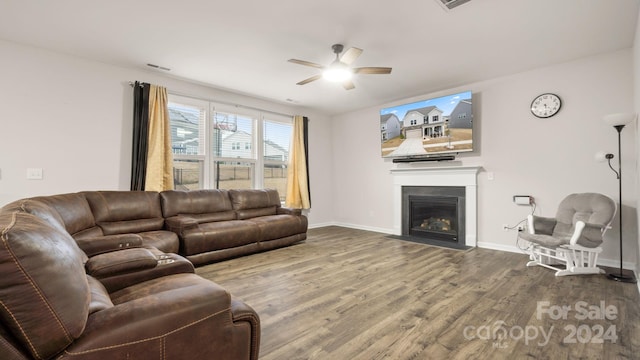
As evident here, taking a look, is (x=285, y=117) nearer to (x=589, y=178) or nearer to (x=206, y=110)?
(x=206, y=110)

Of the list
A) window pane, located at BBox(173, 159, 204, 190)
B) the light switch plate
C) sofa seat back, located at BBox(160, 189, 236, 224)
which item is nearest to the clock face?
sofa seat back, located at BBox(160, 189, 236, 224)

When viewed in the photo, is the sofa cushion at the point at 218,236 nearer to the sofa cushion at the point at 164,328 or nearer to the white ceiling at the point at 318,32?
the white ceiling at the point at 318,32

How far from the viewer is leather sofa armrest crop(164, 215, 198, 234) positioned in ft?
12.1

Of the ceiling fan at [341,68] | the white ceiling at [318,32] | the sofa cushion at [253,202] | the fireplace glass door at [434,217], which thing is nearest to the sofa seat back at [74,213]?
the white ceiling at [318,32]

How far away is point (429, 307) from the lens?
96.6 inches

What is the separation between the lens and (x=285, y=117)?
20.0 feet

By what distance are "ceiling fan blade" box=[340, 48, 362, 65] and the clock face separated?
293cm

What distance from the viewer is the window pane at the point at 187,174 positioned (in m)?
4.71

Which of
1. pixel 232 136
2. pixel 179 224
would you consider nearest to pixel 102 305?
pixel 179 224

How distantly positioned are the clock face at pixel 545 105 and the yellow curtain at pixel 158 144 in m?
5.44

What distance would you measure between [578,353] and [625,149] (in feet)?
9.99

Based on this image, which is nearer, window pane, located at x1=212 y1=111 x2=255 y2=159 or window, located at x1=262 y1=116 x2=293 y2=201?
window pane, located at x1=212 y1=111 x2=255 y2=159

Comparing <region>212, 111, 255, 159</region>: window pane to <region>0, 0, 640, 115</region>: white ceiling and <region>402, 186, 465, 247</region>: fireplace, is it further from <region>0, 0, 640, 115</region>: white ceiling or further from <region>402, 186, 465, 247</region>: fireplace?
<region>402, 186, 465, 247</region>: fireplace

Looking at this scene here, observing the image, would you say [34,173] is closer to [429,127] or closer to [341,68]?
[341,68]
